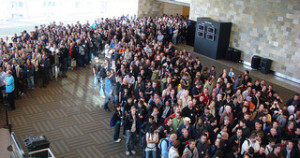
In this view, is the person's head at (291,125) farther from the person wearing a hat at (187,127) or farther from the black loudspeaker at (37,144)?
the black loudspeaker at (37,144)

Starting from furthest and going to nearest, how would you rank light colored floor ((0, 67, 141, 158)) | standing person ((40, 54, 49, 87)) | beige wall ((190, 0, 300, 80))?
beige wall ((190, 0, 300, 80))
standing person ((40, 54, 49, 87))
light colored floor ((0, 67, 141, 158))

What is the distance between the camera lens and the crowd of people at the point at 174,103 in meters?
6.18

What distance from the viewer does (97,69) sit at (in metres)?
10.7

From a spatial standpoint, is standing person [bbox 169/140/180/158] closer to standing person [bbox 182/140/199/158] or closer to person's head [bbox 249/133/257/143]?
standing person [bbox 182/140/199/158]

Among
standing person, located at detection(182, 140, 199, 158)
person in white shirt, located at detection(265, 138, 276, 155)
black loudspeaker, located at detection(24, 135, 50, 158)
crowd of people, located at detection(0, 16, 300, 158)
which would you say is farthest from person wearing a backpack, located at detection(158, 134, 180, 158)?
black loudspeaker, located at detection(24, 135, 50, 158)

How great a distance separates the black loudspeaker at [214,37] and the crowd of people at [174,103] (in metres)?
4.57

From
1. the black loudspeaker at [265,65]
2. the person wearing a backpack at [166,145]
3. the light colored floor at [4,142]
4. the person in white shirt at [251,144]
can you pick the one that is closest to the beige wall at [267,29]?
the black loudspeaker at [265,65]

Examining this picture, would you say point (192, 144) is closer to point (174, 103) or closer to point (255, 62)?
point (174, 103)

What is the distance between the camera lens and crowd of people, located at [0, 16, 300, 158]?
20.3 feet

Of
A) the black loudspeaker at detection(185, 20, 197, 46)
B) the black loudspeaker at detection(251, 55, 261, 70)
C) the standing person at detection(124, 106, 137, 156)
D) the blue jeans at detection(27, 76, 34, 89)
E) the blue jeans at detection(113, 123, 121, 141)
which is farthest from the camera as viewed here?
the black loudspeaker at detection(185, 20, 197, 46)

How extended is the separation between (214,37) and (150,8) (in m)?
11.5

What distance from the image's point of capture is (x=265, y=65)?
14508 millimetres

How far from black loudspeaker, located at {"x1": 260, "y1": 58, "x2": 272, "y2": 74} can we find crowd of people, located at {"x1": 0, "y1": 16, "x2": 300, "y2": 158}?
15.6 feet

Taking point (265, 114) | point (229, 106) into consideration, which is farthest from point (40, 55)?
point (265, 114)
